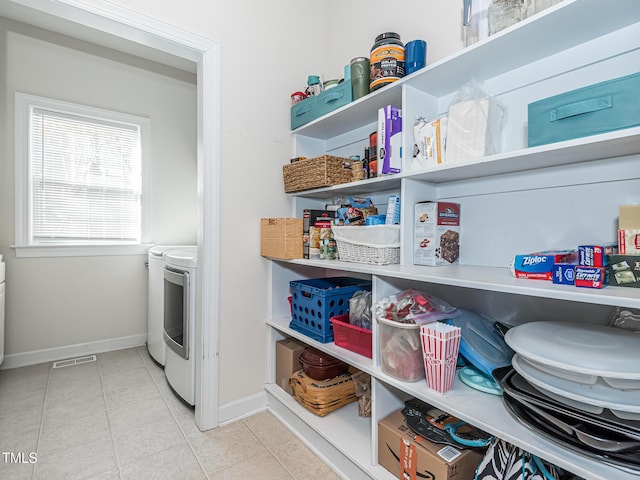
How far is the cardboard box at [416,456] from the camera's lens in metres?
1.08

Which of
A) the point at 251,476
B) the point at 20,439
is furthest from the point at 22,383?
the point at 251,476

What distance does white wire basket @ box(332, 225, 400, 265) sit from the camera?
4.50 ft

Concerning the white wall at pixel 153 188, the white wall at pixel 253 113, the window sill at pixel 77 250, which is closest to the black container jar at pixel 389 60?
the white wall at pixel 253 113

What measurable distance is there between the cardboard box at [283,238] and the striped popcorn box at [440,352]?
2.87ft

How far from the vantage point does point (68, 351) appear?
282cm

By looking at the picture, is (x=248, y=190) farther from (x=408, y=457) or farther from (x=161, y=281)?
(x=408, y=457)

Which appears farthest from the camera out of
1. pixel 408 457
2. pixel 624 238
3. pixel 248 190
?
pixel 248 190

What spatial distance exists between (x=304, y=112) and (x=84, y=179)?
7.63ft

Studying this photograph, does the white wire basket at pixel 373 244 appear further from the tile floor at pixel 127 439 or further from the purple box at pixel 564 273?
the tile floor at pixel 127 439

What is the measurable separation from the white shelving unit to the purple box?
0.05 m

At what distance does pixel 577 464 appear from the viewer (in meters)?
0.76

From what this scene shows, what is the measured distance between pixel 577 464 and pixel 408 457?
0.57 m

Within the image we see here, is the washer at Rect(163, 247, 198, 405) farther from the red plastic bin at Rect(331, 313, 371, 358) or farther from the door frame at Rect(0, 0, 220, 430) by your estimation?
the red plastic bin at Rect(331, 313, 371, 358)

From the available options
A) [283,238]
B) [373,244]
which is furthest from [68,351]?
[373,244]
